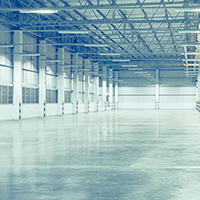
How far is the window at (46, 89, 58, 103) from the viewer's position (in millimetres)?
40175

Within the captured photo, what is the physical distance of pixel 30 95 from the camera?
35312 mm

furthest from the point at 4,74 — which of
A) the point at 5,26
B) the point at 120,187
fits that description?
the point at 120,187

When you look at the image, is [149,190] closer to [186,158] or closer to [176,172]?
[176,172]

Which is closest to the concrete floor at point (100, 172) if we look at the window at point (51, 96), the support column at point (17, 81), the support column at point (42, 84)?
the support column at point (17, 81)

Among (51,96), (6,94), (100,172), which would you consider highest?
(6,94)

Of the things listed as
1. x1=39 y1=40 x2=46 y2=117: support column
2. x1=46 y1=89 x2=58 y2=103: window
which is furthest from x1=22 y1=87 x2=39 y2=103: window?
x1=46 y1=89 x2=58 y2=103: window

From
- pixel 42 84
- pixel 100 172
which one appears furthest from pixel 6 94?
pixel 100 172

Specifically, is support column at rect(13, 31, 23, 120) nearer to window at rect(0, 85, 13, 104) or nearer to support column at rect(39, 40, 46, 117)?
window at rect(0, 85, 13, 104)

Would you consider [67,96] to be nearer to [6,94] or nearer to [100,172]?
[6,94]

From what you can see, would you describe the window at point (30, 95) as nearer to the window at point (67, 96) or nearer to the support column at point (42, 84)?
the support column at point (42, 84)

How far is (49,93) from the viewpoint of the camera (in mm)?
40625

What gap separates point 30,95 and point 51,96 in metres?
6.05

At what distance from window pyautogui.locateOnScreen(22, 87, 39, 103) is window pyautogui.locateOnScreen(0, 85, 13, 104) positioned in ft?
8.43

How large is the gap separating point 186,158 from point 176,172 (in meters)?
2.04
